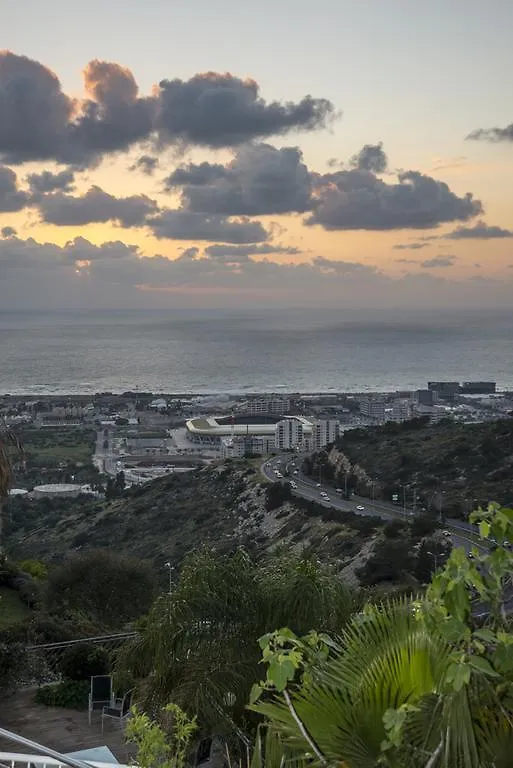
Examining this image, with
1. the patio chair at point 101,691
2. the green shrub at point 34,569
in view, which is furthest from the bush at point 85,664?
the green shrub at point 34,569

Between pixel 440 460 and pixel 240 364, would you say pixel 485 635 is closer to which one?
pixel 440 460

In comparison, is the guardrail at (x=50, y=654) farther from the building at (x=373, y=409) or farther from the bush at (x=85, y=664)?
the building at (x=373, y=409)

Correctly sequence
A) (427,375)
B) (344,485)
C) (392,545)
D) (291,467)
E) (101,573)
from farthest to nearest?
(427,375)
(291,467)
(344,485)
(392,545)
(101,573)

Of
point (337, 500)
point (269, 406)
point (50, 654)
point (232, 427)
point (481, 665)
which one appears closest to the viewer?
point (481, 665)

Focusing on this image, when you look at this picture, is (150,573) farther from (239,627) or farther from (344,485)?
(344,485)

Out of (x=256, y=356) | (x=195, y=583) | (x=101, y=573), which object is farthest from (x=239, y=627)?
(x=256, y=356)

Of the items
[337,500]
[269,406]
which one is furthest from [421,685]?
[269,406]
